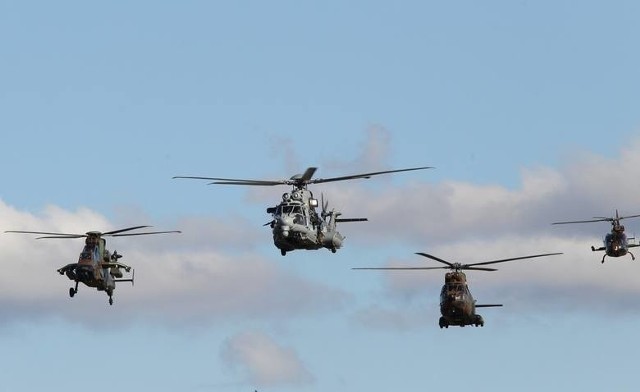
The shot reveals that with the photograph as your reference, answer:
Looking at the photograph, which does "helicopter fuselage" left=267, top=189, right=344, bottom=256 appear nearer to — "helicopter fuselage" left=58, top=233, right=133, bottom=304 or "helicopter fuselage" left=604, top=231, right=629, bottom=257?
"helicopter fuselage" left=58, top=233, right=133, bottom=304

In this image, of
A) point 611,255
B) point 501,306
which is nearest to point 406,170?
point 501,306

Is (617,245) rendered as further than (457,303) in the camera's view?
Yes

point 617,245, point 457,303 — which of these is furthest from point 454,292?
point 617,245

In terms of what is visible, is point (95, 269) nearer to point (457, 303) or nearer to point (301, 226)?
point (301, 226)

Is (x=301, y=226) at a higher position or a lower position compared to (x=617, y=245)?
lower

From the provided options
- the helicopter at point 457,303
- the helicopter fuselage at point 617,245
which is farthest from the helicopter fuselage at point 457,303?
the helicopter fuselage at point 617,245

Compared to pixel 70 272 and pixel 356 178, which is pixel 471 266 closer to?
pixel 356 178

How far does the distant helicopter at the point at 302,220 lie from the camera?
146m

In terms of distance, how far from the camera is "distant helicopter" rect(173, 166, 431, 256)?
146 m

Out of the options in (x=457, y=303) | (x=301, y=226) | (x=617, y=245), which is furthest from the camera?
(x=617, y=245)

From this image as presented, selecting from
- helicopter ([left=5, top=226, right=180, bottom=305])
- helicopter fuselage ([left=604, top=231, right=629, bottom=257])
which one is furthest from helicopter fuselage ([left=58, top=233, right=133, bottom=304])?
helicopter fuselage ([left=604, top=231, right=629, bottom=257])

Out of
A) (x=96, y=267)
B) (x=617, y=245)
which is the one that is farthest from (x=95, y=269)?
(x=617, y=245)

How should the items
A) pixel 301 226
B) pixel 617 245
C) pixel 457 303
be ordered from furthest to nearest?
pixel 617 245, pixel 457 303, pixel 301 226

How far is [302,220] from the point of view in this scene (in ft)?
482
